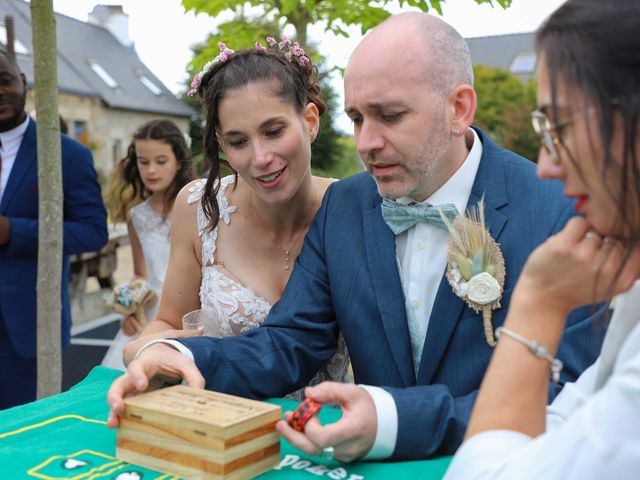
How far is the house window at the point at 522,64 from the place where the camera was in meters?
60.1

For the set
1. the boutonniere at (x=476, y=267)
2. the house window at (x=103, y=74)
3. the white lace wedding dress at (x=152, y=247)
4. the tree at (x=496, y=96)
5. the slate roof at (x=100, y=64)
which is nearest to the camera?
the boutonniere at (x=476, y=267)

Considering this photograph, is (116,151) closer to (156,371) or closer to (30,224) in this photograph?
(30,224)

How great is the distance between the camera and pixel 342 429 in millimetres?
1835

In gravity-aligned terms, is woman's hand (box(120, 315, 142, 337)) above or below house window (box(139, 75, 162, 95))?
below

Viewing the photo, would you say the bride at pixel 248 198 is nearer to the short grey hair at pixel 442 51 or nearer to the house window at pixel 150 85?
the short grey hair at pixel 442 51

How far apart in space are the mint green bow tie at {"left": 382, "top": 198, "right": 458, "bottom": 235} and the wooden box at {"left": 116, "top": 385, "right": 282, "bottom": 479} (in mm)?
865

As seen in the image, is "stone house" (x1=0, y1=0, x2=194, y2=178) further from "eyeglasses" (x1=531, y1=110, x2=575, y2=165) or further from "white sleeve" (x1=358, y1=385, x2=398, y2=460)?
"eyeglasses" (x1=531, y1=110, x2=575, y2=165)

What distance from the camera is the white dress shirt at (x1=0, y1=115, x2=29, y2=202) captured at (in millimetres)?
4715

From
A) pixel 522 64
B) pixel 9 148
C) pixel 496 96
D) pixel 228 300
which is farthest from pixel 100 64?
pixel 228 300

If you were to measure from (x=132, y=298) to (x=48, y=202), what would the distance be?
60.5 inches

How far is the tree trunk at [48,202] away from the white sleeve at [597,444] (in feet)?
11.0

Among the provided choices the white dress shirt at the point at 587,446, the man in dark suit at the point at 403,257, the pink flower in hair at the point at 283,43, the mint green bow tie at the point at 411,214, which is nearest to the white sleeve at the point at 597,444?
the white dress shirt at the point at 587,446

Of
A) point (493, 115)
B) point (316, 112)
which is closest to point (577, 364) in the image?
A: point (316, 112)

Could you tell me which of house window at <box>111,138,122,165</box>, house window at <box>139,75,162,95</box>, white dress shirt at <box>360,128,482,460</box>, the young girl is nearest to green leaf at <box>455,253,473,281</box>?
white dress shirt at <box>360,128,482,460</box>
